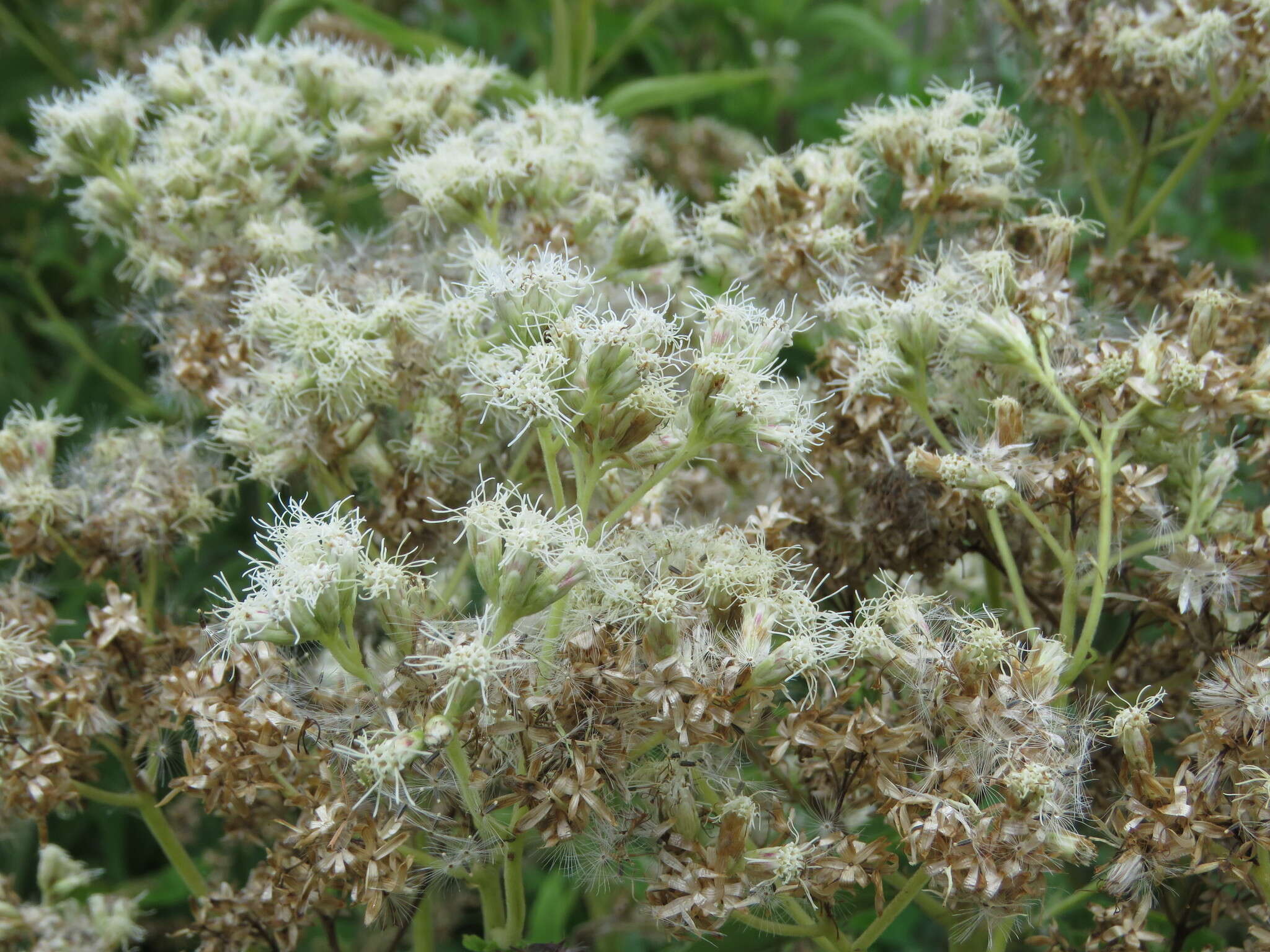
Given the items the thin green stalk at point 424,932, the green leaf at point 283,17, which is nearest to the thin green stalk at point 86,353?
the green leaf at point 283,17

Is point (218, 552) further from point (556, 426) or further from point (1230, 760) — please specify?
point (1230, 760)

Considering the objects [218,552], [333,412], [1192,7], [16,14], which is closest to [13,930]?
[333,412]

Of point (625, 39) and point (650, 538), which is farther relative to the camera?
point (625, 39)

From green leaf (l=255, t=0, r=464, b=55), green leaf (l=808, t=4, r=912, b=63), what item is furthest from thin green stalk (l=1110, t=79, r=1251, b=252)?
green leaf (l=255, t=0, r=464, b=55)

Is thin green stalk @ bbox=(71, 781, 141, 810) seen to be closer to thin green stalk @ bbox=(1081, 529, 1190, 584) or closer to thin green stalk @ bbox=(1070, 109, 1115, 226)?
thin green stalk @ bbox=(1081, 529, 1190, 584)

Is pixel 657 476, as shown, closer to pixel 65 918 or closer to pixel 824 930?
pixel 824 930

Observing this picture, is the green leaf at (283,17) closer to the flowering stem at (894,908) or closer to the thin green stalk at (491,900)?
the thin green stalk at (491,900)

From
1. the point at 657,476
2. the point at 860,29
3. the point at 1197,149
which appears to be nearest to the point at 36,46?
the point at 860,29
